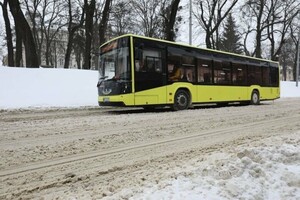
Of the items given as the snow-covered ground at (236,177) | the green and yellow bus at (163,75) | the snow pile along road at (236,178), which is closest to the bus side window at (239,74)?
the green and yellow bus at (163,75)

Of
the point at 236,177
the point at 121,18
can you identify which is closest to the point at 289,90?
the point at 121,18

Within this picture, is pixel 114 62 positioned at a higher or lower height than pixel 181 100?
higher

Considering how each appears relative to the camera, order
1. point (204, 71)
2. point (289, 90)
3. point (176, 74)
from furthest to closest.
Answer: point (289, 90) → point (204, 71) → point (176, 74)

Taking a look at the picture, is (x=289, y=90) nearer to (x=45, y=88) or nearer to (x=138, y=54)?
(x=45, y=88)

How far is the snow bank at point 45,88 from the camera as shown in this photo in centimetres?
1511

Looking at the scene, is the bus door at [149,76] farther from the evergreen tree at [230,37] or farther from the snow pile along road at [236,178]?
the evergreen tree at [230,37]

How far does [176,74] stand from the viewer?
13.8 meters

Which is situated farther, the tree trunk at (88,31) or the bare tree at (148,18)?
the bare tree at (148,18)

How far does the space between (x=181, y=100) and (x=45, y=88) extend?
7.84 metres

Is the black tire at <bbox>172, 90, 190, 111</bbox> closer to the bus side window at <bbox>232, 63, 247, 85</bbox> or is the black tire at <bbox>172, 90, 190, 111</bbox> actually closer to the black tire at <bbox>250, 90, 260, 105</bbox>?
the bus side window at <bbox>232, 63, 247, 85</bbox>

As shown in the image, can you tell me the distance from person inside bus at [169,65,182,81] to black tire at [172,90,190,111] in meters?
0.62

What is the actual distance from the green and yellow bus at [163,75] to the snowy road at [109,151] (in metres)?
2.64

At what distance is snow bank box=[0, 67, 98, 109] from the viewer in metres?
15.1

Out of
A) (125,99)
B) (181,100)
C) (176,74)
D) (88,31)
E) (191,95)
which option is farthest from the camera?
(88,31)
